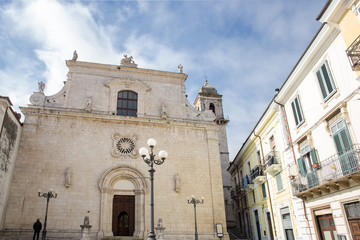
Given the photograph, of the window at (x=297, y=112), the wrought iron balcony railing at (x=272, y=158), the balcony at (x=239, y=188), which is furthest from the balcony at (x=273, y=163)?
the balcony at (x=239, y=188)

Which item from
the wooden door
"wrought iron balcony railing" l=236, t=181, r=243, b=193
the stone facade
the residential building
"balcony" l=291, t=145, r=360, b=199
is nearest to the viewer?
"balcony" l=291, t=145, r=360, b=199

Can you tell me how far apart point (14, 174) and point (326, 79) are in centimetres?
1695

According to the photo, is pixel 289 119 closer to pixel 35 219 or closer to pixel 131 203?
pixel 131 203

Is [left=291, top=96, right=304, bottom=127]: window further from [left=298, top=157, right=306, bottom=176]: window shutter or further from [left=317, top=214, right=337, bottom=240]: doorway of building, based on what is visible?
[left=317, top=214, right=337, bottom=240]: doorway of building

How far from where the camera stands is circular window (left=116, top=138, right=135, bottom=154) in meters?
18.9

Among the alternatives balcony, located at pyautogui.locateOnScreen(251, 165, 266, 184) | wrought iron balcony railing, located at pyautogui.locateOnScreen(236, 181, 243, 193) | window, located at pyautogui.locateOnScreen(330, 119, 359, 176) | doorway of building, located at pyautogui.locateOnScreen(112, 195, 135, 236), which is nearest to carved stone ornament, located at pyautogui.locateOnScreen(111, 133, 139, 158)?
doorway of building, located at pyautogui.locateOnScreen(112, 195, 135, 236)

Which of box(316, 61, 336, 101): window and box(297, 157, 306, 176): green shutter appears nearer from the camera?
box(316, 61, 336, 101): window

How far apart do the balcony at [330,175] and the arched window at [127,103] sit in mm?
11891

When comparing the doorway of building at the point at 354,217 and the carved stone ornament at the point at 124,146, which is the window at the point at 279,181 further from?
the carved stone ornament at the point at 124,146

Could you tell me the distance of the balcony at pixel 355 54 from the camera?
30.5 feet

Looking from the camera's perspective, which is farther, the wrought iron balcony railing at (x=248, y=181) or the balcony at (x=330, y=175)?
the wrought iron balcony railing at (x=248, y=181)

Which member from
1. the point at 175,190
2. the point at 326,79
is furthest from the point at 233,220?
the point at 326,79

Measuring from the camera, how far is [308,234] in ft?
42.7

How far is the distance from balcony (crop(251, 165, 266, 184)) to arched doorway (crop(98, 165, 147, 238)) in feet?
24.8
